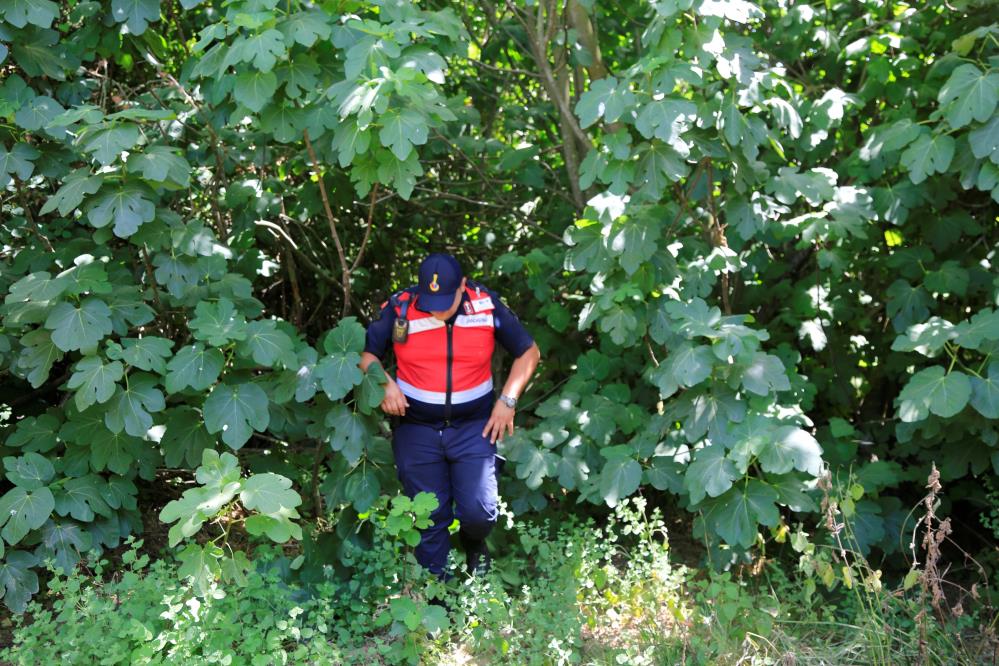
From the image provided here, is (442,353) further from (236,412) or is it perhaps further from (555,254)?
(555,254)

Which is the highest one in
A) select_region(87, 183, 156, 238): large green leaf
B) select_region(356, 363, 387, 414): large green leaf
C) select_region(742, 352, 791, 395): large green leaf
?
select_region(87, 183, 156, 238): large green leaf

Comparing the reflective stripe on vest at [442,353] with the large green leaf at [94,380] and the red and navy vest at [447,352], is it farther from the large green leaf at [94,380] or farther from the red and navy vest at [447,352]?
the large green leaf at [94,380]

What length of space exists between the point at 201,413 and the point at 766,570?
113 inches

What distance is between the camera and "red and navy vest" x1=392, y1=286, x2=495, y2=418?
4.57m

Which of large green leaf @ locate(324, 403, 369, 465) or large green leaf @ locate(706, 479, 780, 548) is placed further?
large green leaf @ locate(324, 403, 369, 465)

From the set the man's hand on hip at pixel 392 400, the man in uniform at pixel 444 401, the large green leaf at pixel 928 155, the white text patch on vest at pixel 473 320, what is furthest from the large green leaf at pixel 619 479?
the large green leaf at pixel 928 155

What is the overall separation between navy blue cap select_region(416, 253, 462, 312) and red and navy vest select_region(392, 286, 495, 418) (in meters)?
0.09

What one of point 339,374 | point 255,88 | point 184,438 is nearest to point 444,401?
point 339,374

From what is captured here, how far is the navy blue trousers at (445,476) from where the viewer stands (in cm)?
455

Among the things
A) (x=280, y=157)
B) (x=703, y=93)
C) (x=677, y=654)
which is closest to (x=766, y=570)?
(x=677, y=654)

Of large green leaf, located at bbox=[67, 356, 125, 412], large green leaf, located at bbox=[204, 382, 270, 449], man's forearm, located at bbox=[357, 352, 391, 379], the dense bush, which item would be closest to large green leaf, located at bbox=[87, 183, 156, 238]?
the dense bush

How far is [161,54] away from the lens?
17.7 feet

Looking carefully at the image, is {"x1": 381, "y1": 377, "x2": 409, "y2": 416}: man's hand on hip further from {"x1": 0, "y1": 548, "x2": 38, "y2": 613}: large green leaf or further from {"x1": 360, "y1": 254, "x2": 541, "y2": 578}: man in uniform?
{"x1": 0, "y1": 548, "x2": 38, "y2": 613}: large green leaf

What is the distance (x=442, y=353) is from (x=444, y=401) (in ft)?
0.74
